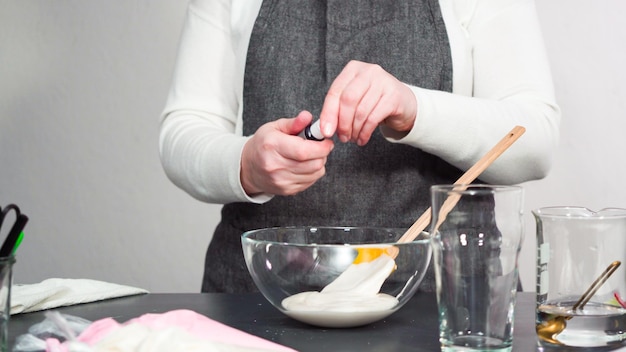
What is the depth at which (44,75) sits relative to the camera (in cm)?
273

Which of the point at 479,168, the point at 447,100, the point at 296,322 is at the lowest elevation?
the point at 296,322

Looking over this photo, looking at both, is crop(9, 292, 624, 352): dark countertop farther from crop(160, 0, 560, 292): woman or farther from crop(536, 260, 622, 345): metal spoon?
crop(160, 0, 560, 292): woman

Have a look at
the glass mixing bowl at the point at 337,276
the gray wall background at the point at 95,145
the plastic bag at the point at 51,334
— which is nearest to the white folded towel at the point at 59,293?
the plastic bag at the point at 51,334

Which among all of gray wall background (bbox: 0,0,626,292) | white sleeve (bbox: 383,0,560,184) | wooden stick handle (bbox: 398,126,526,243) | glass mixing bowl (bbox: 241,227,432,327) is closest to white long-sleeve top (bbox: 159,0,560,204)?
white sleeve (bbox: 383,0,560,184)

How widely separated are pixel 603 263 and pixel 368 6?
0.74m

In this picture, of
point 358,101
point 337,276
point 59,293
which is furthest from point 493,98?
point 59,293

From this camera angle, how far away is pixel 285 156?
1097 mm

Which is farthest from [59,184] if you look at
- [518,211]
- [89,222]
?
[518,211]

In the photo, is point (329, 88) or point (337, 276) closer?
point (337, 276)

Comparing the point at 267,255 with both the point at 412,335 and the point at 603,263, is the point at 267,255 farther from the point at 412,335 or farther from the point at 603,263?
the point at 603,263

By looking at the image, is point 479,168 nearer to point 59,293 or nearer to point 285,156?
point 285,156

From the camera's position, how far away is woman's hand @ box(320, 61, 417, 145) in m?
1.02

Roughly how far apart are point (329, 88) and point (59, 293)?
0.50 m

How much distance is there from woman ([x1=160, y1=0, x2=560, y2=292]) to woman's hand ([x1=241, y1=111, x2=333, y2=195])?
2.7 inches
